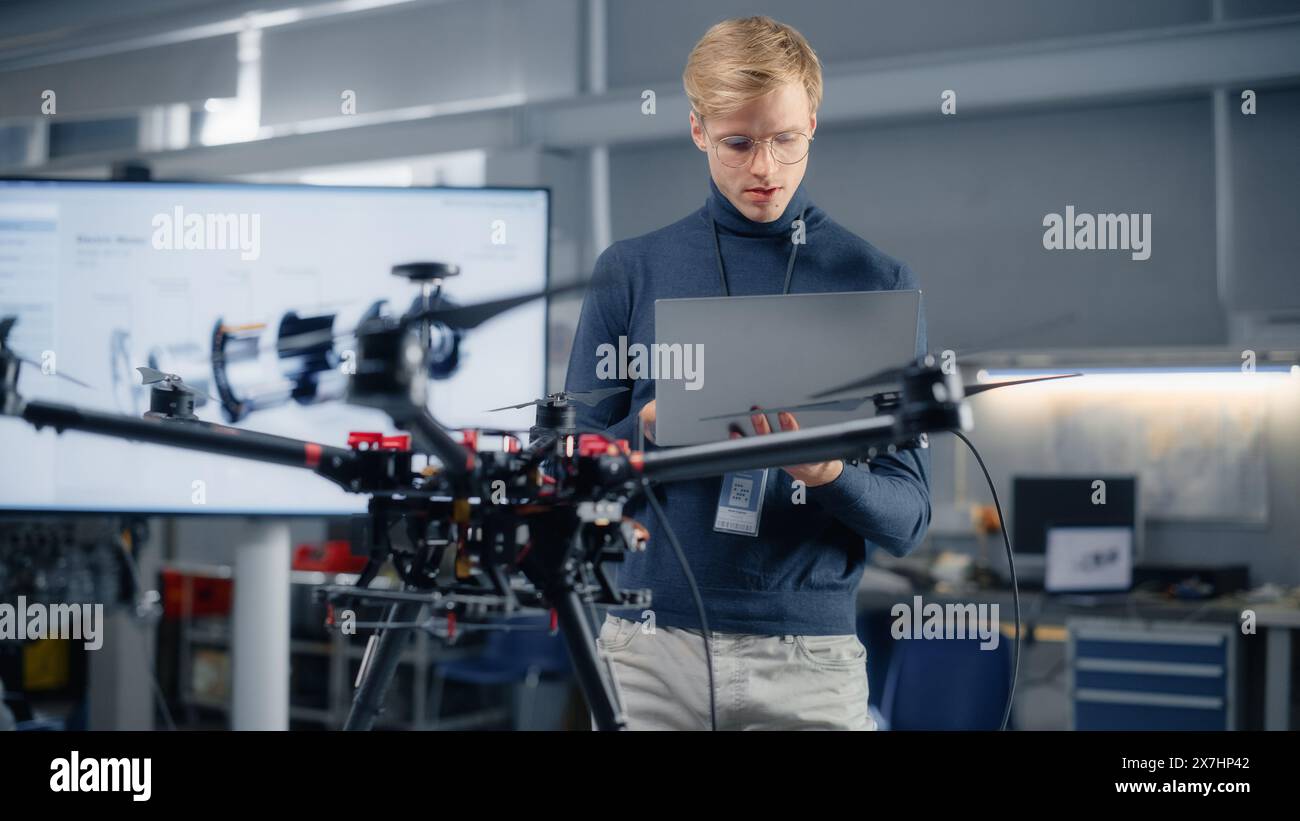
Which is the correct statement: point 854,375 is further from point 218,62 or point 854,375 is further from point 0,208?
point 218,62

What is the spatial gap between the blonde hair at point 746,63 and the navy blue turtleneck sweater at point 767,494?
18 cm

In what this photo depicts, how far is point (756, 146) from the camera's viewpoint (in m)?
1.38

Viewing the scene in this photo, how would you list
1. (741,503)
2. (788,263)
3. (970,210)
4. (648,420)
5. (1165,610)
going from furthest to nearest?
(970,210) → (1165,610) → (788,263) → (741,503) → (648,420)

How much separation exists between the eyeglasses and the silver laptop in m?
0.36

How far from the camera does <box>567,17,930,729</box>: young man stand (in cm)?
133

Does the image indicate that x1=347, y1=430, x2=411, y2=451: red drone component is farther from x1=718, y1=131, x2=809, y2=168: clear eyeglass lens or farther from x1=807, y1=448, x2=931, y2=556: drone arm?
x1=718, y1=131, x2=809, y2=168: clear eyeglass lens

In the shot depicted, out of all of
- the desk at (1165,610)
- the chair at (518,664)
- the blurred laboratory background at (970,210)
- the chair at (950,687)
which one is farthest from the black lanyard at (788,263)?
the chair at (518,664)

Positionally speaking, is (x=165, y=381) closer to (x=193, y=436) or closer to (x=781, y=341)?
(x=193, y=436)

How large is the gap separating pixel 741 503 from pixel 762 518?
0.04m

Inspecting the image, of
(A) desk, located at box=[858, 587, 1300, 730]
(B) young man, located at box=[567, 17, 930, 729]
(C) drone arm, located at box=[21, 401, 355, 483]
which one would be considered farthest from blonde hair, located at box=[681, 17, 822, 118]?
(A) desk, located at box=[858, 587, 1300, 730]

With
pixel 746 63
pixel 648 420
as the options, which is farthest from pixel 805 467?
pixel 746 63

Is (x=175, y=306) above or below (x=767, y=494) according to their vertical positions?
above

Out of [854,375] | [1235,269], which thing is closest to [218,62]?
[1235,269]

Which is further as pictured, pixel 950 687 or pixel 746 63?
pixel 950 687
